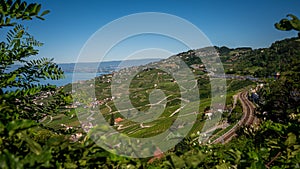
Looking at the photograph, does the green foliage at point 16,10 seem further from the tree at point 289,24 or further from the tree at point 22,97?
the tree at point 289,24

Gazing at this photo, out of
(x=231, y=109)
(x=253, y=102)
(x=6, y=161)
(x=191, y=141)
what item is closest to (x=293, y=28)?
(x=191, y=141)

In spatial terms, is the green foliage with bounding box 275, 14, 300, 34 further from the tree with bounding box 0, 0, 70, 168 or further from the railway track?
the railway track

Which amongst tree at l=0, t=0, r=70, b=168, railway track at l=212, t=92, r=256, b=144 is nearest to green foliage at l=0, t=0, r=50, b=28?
tree at l=0, t=0, r=70, b=168

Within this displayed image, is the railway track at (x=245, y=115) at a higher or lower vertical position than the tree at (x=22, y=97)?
lower

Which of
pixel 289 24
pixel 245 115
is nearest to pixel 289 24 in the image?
pixel 289 24

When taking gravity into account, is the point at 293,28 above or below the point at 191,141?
above

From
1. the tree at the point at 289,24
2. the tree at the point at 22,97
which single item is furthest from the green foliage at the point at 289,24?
the tree at the point at 22,97

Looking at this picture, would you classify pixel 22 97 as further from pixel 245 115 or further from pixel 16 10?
A: pixel 245 115

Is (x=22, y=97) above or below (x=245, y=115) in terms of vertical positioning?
above

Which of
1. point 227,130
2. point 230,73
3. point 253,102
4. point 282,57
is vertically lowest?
point 227,130

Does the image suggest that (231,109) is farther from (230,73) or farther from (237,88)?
(230,73)

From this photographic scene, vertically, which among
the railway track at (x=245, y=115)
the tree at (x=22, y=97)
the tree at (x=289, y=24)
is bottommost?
the railway track at (x=245, y=115)
